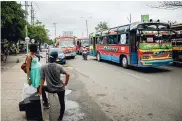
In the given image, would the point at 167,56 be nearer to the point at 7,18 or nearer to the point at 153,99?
the point at 153,99

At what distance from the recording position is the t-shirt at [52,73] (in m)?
5.37

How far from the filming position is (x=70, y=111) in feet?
22.4

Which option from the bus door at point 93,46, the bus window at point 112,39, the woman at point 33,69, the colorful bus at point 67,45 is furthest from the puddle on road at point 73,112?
the colorful bus at point 67,45

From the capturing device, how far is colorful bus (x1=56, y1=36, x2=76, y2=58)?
87.2ft

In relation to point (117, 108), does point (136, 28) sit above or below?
above

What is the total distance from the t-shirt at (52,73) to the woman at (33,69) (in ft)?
2.10

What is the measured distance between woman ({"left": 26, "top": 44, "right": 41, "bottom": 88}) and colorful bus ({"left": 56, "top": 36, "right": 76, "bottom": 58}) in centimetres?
2037

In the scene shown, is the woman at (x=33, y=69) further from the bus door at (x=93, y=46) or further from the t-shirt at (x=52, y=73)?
the bus door at (x=93, y=46)

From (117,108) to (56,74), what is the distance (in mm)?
2498

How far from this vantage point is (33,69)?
6.05 meters

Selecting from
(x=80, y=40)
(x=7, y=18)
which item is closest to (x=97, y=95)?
(x=7, y=18)

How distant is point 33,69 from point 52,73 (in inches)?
34.9

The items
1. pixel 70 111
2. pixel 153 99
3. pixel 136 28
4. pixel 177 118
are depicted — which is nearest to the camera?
pixel 177 118

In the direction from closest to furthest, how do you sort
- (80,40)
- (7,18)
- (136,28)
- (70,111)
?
(70,111)
(136,28)
(7,18)
(80,40)
